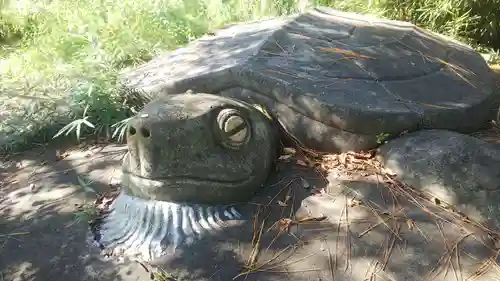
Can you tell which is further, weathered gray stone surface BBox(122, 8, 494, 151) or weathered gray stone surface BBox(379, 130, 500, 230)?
weathered gray stone surface BBox(122, 8, 494, 151)

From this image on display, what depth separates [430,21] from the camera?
479 cm

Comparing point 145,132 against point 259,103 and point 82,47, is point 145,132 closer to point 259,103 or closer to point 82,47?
point 259,103

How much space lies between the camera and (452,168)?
7.43 feet

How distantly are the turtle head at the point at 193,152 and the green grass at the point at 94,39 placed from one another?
826mm

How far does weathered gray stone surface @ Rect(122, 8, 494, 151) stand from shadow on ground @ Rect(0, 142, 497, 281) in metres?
0.33

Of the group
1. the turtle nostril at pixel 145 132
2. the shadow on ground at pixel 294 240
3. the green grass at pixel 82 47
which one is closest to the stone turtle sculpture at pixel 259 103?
the turtle nostril at pixel 145 132

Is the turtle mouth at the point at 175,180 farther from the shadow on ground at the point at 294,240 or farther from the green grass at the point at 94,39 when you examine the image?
the green grass at the point at 94,39

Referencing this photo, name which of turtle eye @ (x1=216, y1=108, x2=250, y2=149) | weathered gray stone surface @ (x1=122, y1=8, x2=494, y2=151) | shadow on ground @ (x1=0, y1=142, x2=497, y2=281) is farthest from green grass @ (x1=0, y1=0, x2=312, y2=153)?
turtle eye @ (x1=216, y1=108, x2=250, y2=149)

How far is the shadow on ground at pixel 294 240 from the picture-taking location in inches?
77.7

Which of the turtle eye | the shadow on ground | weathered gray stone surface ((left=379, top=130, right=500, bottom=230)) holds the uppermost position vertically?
the turtle eye

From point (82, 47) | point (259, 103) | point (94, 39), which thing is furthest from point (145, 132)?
point (82, 47)

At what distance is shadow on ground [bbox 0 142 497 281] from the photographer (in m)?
1.97

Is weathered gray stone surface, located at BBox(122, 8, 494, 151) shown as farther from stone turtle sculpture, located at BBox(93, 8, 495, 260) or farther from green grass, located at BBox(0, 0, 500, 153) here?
green grass, located at BBox(0, 0, 500, 153)

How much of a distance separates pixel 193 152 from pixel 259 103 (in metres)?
0.66
